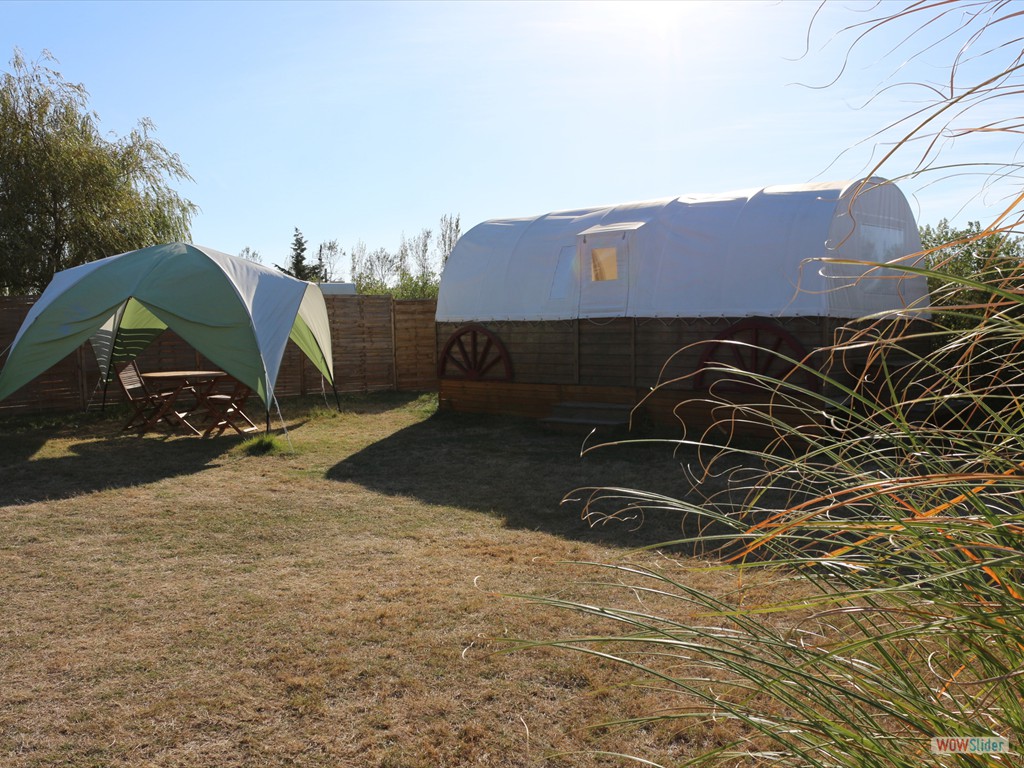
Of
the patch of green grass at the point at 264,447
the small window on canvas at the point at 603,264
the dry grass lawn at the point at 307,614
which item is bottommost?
the dry grass lawn at the point at 307,614

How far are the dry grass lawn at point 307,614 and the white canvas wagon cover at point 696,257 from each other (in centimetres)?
233

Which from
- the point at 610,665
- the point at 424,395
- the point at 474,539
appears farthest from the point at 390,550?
the point at 424,395

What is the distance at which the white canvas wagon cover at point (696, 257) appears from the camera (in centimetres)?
911

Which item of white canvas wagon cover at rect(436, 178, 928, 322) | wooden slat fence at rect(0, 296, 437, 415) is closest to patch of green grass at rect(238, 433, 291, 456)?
white canvas wagon cover at rect(436, 178, 928, 322)

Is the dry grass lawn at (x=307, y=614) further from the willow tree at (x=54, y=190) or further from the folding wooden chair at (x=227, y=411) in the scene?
the willow tree at (x=54, y=190)

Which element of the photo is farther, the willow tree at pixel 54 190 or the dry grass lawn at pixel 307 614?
the willow tree at pixel 54 190

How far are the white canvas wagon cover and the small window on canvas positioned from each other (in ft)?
0.04

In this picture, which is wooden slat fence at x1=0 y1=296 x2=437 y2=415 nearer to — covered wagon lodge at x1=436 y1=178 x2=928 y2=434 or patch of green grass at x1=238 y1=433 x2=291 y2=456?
covered wagon lodge at x1=436 y1=178 x2=928 y2=434

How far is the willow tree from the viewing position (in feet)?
46.1

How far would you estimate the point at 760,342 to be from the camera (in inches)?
371

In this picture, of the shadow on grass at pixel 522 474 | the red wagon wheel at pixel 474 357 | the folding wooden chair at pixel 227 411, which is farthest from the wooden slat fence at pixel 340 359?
the shadow on grass at pixel 522 474

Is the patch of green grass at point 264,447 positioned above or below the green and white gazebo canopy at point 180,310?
below

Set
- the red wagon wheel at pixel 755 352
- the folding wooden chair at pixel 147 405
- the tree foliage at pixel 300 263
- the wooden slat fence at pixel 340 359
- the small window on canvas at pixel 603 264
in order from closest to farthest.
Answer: the red wagon wheel at pixel 755 352 → the folding wooden chair at pixel 147 405 → the small window on canvas at pixel 603 264 → the wooden slat fence at pixel 340 359 → the tree foliage at pixel 300 263

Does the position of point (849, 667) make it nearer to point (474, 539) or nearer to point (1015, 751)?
point (1015, 751)
